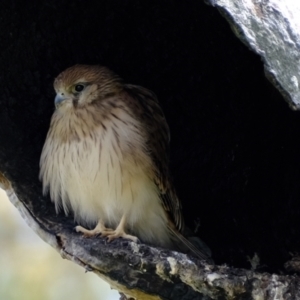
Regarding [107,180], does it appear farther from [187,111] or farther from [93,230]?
[187,111]

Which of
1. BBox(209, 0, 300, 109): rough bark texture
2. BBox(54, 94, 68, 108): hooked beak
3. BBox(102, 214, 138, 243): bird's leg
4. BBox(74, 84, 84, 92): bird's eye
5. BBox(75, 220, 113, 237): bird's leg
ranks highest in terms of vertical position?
BBox(209, 0, 300, 109): rough bark texture

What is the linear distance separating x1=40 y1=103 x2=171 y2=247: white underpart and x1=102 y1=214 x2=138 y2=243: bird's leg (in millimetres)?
101

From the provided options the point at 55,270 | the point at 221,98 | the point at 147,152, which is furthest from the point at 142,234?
the point at 55,270

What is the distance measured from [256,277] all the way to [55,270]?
10.5 ft

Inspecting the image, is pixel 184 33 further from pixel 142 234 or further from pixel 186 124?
pixel 142 234

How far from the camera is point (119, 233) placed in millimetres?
4062

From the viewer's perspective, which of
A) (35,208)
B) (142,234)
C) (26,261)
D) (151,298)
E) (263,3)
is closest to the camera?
(263,3)

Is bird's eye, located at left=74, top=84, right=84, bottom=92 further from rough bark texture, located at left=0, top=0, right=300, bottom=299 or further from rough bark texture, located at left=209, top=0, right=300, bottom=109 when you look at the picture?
rough bark texture, located at left=209, top=0, right=300, bottom=109

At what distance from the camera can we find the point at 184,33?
175 inches

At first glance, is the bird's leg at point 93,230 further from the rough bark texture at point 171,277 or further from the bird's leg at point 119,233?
the rough bark texture at point 171,277

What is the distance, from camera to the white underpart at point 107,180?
426 centimetres

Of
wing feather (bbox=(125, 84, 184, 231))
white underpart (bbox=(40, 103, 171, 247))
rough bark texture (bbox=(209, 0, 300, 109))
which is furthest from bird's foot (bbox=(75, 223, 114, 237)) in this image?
rough bark texture (bbox=(209, 0, 300, 109))

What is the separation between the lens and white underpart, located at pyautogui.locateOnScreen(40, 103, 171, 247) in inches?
Answer: 168

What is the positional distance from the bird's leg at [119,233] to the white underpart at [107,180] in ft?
0.33
